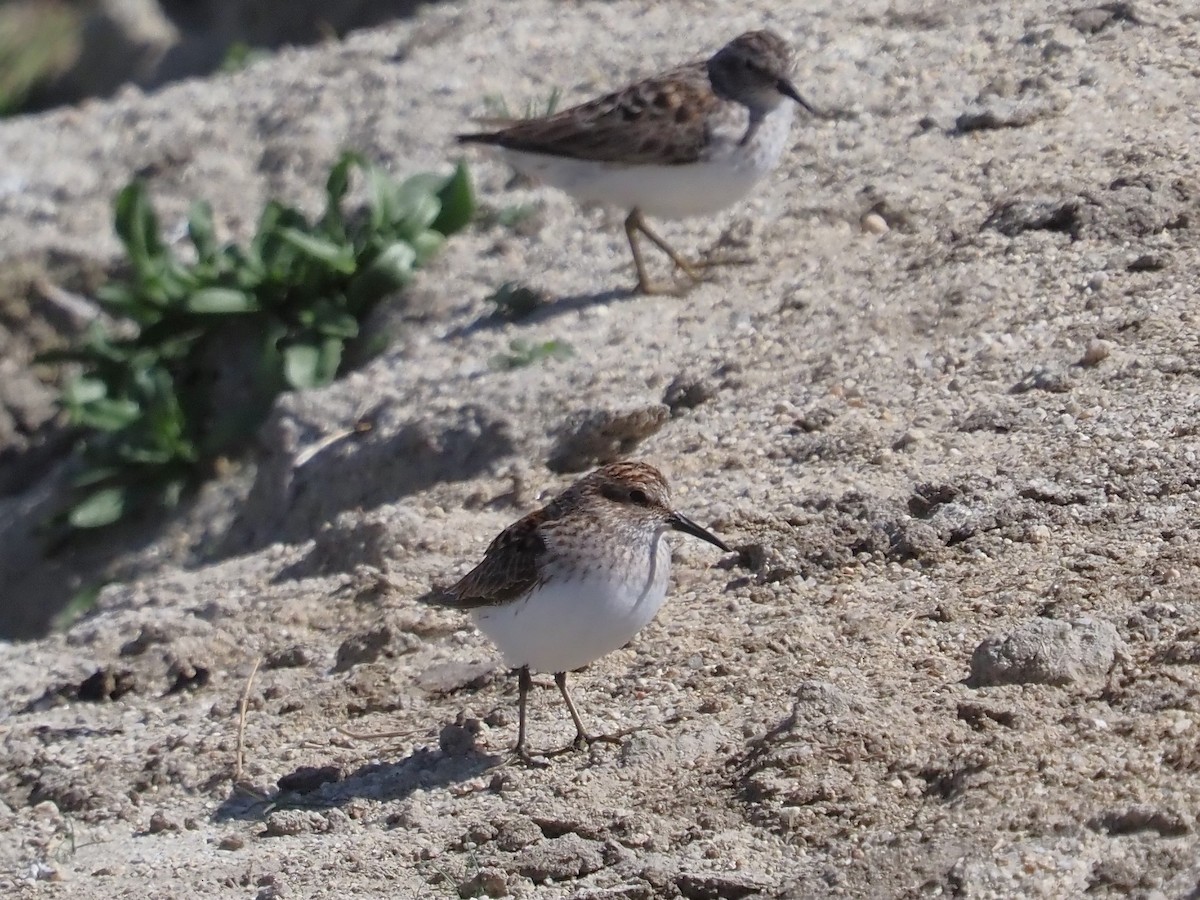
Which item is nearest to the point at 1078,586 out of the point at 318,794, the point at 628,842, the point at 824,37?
the point at 628,842

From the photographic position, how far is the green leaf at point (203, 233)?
9086 mm

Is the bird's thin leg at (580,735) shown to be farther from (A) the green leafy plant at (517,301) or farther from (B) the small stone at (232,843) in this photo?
(A) the green leafy plant at (517,301)

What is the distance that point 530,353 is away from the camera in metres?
7.76

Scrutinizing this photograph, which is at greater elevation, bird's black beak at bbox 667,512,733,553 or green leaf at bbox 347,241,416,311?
bird's black beak at bbox 667,512,733,553

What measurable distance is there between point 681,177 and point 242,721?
11.0ft

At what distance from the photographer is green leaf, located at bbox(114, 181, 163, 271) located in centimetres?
923

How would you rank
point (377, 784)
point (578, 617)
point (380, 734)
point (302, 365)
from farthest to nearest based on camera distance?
point (302, 365) < point (380, 734) < point (377, 784) < point (578, 617)

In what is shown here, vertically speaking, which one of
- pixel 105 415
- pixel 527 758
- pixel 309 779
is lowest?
pixel 105 415

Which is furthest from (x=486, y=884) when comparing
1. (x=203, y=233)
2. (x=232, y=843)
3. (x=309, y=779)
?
(x=203, y=233)

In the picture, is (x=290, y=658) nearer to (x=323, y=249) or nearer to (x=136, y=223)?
(x=323, y=249)

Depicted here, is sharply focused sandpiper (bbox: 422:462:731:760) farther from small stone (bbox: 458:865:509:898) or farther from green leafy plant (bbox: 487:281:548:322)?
green leafy plant (bbox: 487:281:548:322)

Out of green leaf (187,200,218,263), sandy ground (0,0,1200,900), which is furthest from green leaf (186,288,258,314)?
sandy ground (0,0,1200,900)

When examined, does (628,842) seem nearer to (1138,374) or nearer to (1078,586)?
(1078,586)

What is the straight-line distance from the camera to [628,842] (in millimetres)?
4629
